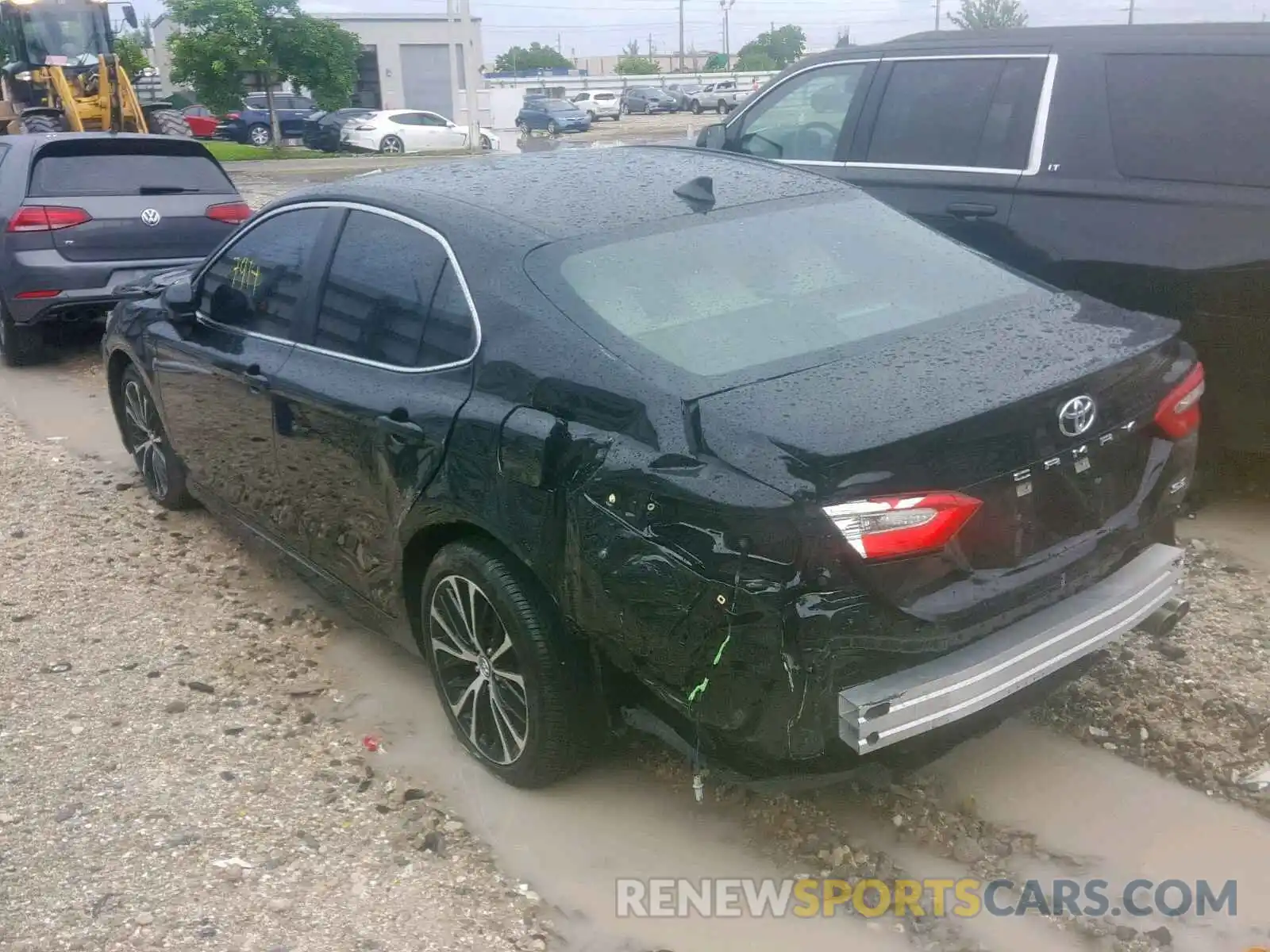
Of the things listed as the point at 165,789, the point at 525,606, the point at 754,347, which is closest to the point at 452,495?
the point at 525,606

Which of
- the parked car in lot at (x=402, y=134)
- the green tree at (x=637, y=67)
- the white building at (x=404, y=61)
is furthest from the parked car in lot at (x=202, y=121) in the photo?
the green tree at (x=637, y=67)

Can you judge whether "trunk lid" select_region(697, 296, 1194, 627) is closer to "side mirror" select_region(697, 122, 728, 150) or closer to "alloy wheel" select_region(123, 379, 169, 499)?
"alloy wheel" select_region(123, 379, 169, 499)

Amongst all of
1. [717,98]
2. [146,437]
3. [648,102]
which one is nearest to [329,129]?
[717,98]

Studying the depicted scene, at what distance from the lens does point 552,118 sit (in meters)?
42.6

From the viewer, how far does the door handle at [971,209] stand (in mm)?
5328

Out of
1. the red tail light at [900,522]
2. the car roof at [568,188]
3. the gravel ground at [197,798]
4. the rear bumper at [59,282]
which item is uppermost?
the car roof at [568,188]

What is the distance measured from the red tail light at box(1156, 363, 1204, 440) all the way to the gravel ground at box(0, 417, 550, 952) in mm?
2050

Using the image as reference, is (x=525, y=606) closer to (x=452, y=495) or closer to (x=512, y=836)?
(x=452, y=495)

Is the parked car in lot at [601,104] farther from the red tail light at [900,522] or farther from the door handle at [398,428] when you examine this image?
the red tail light at [900,522]

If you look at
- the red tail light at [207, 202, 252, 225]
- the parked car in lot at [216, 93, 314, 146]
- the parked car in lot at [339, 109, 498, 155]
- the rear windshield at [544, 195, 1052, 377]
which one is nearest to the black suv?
the rear windshield at [544, 195, 1052, 377]

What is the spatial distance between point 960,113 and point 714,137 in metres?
1.73

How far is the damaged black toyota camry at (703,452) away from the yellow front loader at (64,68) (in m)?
Result: 17.1

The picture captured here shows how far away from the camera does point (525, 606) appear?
10.4 feet

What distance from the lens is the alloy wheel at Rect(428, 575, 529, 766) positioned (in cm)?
335
